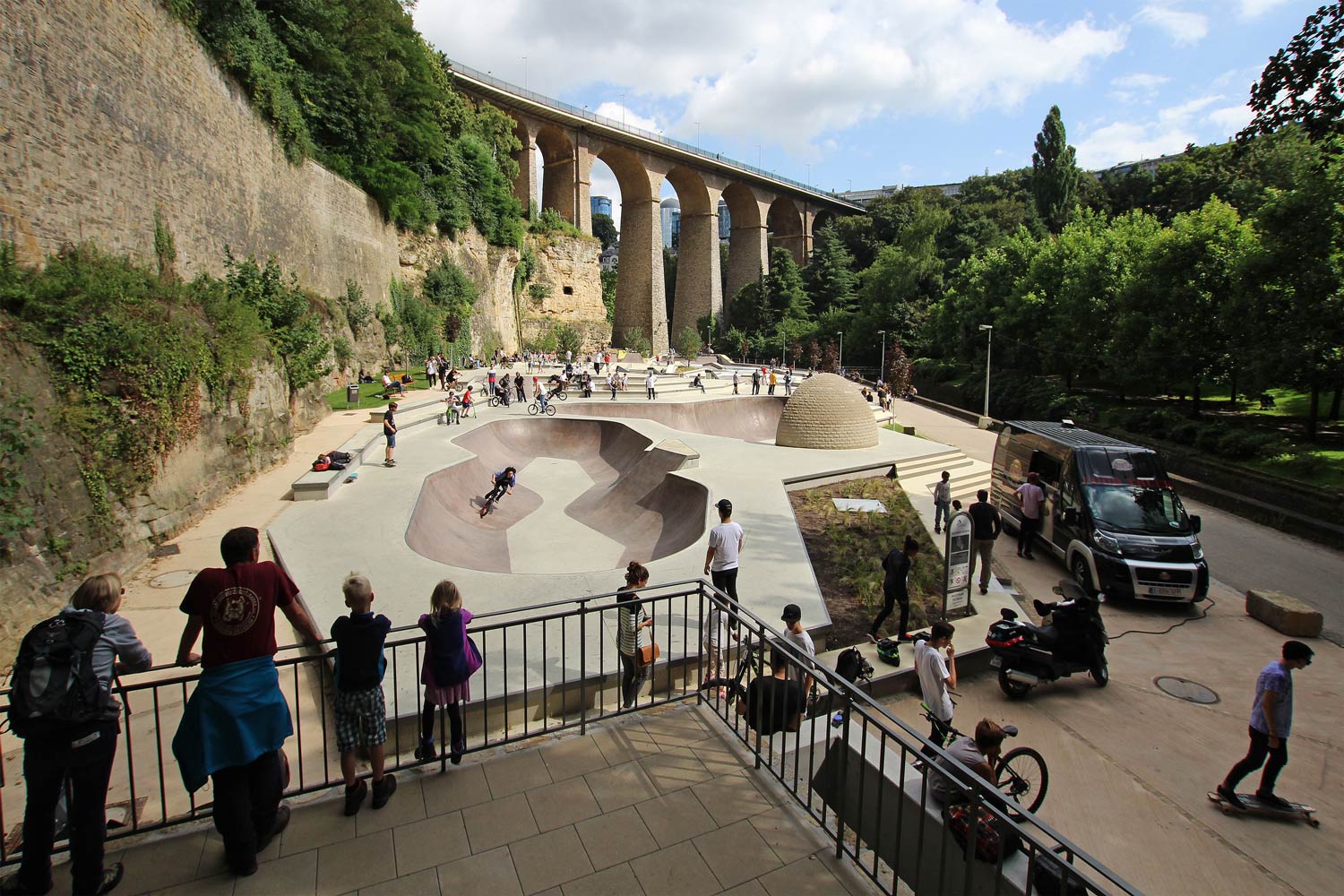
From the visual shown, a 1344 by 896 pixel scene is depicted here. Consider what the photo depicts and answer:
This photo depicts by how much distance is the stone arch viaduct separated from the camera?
49.4 meters

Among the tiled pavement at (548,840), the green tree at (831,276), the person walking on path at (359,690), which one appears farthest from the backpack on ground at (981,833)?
the green tree at (831,276)

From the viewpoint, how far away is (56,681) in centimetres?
288

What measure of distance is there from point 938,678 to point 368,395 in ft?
75.8

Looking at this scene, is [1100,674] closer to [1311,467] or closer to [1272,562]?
[1272,562]

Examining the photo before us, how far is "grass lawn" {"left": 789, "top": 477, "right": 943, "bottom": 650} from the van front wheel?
6.74 ft

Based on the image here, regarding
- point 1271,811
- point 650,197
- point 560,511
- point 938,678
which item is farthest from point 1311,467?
point 650,197

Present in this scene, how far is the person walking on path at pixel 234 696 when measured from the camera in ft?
10.3

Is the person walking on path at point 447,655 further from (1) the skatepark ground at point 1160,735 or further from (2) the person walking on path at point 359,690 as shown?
(1) the skatepark ground at point 1160,735

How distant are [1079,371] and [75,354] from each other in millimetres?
39194

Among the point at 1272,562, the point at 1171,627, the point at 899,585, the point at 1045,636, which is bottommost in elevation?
the point at 1272,562

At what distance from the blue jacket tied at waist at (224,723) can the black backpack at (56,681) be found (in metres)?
0.36

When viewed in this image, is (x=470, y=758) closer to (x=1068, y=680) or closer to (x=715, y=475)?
(x=1068, y=680)

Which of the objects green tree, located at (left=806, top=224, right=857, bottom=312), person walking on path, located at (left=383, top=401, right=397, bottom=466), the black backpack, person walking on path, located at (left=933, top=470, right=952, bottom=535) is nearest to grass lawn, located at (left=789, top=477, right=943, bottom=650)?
person walking on path, located at (left=933, top=470, right=952, bottom=535)

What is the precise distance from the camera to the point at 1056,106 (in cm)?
5944
